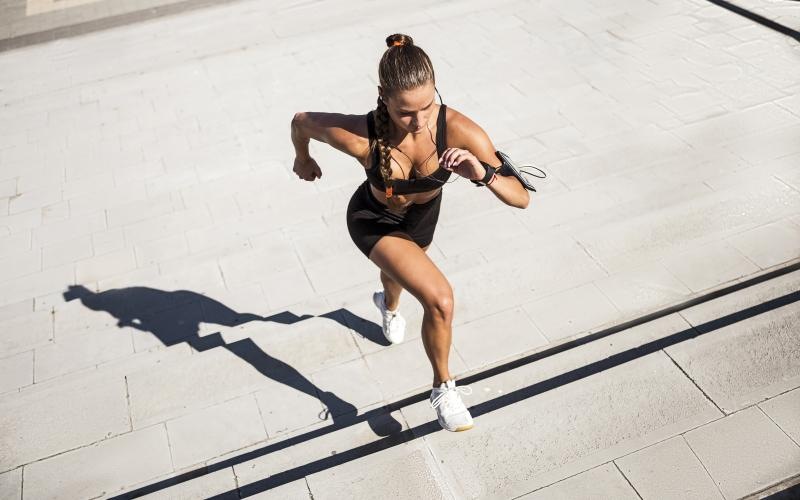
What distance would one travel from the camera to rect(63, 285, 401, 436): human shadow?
4.39 m

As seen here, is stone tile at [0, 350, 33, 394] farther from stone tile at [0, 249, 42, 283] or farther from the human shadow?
stone tile at [0, 249, 42, 283]

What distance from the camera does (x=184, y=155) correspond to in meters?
7.57

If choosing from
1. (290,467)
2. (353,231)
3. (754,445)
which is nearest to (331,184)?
(353,231)

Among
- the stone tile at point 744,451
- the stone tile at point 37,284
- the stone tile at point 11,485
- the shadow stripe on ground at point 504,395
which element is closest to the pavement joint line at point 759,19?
the shadow stripe on ground at point 504,395

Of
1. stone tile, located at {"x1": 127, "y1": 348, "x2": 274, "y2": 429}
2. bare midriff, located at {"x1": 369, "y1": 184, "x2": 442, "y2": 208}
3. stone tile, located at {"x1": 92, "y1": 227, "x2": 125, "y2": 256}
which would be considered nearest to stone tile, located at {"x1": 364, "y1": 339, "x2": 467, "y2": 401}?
stone tile, located at {"x1": 127, "y1": 348, "x2": 274, "y2": 429}

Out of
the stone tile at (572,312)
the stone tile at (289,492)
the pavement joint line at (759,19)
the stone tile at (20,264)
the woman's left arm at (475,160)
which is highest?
the woman's left arm at (475,160)

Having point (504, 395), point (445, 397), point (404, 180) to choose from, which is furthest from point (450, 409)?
point (404, 180)

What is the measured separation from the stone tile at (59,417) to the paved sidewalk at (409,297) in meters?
0.02

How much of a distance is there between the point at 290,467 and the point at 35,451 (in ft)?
5.84

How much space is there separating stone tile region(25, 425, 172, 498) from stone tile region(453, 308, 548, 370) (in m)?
2.15

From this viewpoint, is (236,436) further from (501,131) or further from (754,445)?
(501,131)

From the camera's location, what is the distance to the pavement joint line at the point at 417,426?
12.6ft

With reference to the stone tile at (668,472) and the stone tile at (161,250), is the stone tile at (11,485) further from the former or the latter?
the stone tile at (668,472)

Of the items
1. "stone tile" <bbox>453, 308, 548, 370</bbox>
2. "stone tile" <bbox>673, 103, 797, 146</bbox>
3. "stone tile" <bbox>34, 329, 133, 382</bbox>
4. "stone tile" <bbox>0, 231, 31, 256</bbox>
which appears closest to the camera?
"stone tile" <bbox>453, 308, 548, 370</bbox>
